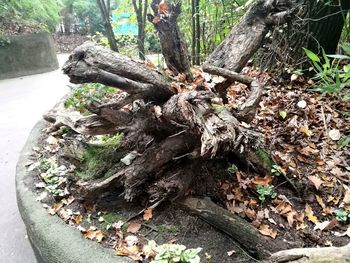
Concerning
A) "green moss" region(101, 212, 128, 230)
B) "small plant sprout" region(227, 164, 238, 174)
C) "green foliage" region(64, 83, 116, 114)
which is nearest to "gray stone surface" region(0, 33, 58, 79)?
"green foliage" region(64, 83, 116, 114)

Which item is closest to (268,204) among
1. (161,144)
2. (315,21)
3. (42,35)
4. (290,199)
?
(290,199)

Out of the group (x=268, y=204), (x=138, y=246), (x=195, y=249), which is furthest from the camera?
(x=268, y=204)

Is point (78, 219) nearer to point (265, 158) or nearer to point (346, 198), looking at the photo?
point (265, 158)

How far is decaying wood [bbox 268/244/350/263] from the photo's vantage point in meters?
1.66

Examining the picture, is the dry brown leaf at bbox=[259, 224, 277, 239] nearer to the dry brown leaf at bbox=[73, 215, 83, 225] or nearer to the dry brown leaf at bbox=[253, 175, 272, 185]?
the dry brown leaf at bbox=[253, 175, 272, 185]

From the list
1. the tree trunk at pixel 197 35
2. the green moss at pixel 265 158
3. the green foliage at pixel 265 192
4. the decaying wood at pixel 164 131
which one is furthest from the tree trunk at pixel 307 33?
the green foliage at pixel 265 192

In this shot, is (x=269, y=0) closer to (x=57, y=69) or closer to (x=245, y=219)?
(x=245, y=219)

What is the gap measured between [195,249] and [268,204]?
0.70 m

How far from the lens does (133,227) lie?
208 cm

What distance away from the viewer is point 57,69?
10.6m

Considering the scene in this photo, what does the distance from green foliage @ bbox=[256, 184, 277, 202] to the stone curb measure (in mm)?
999

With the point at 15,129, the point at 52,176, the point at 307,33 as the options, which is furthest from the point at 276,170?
the point at 15,129

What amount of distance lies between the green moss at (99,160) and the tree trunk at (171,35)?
95 centimetres

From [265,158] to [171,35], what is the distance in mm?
1302
